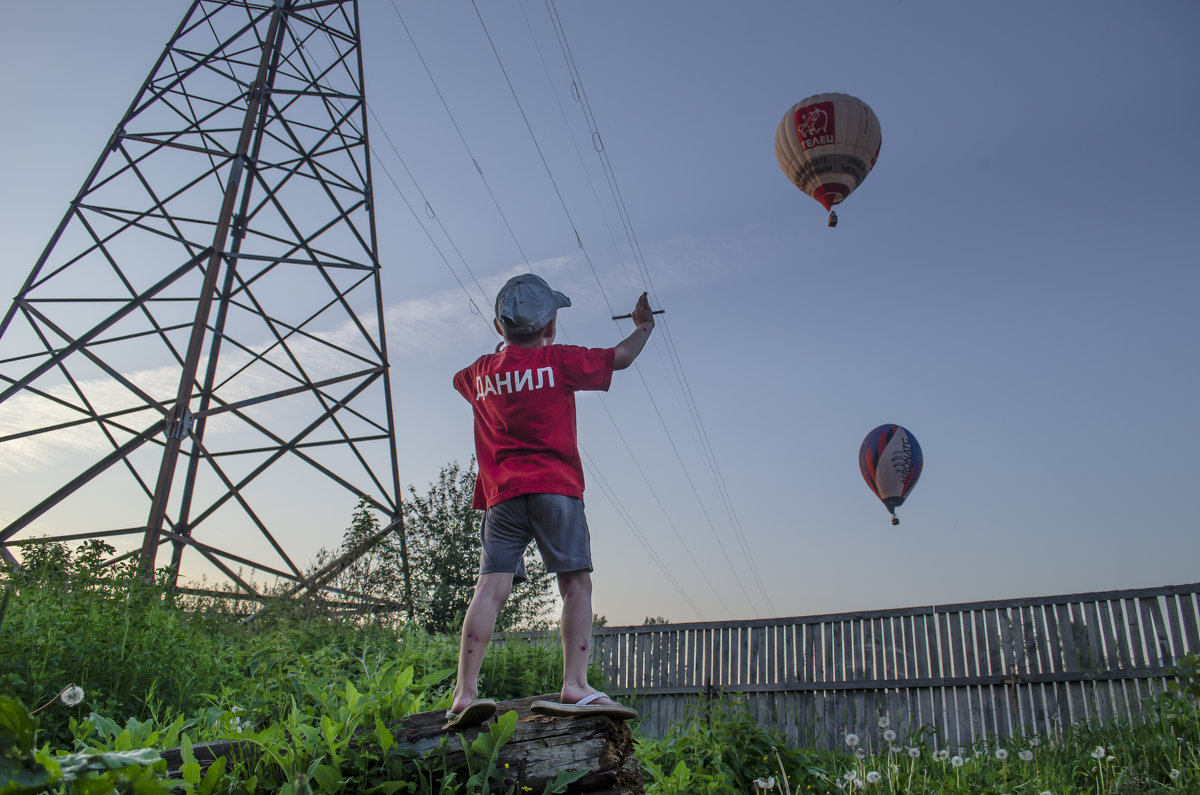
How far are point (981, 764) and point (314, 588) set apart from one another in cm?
524

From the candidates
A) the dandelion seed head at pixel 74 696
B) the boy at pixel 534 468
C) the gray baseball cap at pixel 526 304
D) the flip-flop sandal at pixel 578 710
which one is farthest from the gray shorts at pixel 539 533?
the dandelion seed head at pixel 74 696

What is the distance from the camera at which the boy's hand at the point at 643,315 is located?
321cm

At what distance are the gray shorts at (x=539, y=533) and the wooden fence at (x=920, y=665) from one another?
4528mm

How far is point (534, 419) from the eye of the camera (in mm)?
3055

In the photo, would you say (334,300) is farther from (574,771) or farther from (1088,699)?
(1088,699)

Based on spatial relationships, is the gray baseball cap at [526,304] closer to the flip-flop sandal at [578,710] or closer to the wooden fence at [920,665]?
the flip-flop sandal at [578,710]

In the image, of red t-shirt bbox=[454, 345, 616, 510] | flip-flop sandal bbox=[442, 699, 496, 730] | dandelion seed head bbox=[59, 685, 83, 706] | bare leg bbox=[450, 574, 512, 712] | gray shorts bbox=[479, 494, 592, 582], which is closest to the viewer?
dandelion seed head bbox=[59, 685, 83, 706]

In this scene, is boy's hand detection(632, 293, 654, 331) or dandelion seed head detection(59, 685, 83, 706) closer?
dandelion seed head detection(59, 685, 83, 706)

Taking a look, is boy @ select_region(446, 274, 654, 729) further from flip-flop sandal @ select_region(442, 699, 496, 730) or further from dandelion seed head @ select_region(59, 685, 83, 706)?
dandelion seed head @ select_region(59, 685, 83, 706)

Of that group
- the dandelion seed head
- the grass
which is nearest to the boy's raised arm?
the grass

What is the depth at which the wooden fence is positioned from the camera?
7996 mm

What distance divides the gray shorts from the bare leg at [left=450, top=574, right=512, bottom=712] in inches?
2.2

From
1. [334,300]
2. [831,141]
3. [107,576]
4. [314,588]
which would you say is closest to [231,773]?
[107,576]

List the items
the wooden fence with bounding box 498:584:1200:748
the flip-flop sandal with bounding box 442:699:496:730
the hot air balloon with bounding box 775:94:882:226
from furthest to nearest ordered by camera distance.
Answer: the hot air balloon with bounding box 775:94:882:226, the wooden fence with bounding box 498:584:1200:748, the flip-flop sandal with bounding box 442:699:496:730
